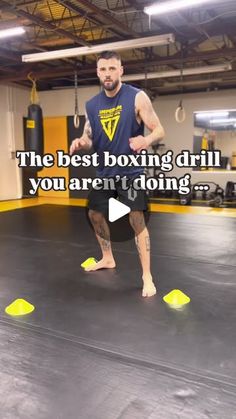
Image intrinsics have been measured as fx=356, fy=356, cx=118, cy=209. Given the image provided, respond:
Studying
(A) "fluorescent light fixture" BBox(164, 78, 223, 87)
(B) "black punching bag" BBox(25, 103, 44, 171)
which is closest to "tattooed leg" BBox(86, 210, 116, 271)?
(B) "black punching bag" BBox(25, 103, 44, 171)

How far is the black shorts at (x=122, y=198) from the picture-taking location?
2.08m

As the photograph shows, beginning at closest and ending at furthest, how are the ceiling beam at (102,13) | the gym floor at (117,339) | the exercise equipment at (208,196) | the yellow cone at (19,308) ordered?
the gym floor at (117,339) → the yellow cone at (19,308) → the ceiling beam at (102,13) → the exercise equipment at (208,196)

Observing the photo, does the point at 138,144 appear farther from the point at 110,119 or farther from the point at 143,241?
the point at 143,241

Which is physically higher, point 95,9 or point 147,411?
point 95,9

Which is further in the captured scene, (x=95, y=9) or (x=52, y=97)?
(x=52, y=97)

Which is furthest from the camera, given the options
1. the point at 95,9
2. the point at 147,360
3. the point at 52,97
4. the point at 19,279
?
the point at 52,97

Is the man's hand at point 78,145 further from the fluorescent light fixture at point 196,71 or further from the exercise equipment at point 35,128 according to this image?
the fluorescent light fixture at point 196,71

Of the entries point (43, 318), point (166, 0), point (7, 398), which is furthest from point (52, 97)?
point (7, 398)

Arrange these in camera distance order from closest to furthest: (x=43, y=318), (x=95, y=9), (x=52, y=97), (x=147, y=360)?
(x=147, y=360)
(x=43, y=318)
(x=95, y=9)
(x=52, y=97)

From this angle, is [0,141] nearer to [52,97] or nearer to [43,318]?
[52,97]

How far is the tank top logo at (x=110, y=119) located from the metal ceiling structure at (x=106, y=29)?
2.53 meters

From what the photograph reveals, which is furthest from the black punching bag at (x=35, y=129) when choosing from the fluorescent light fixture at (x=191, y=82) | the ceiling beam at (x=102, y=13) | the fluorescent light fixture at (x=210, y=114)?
the fluorescent light fixture at (x=210, y=114)

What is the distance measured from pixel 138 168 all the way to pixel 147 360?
1.12 metres

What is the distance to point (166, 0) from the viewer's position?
3686 mm
